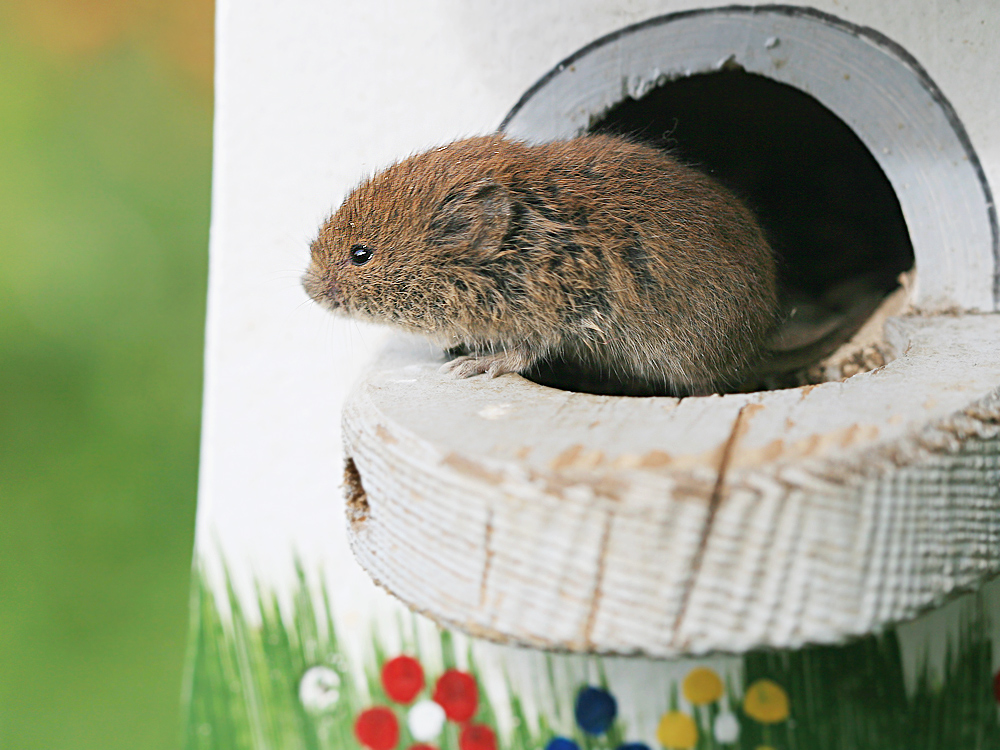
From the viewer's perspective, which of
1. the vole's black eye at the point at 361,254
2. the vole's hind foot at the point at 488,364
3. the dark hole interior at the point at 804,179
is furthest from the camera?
the dark hole interior at the point at 804,179

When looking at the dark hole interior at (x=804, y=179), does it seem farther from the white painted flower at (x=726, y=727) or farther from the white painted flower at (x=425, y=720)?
the white painted flower at (x=425, y=720)

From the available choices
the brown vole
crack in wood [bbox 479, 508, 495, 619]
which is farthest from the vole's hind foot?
crack in wood [bbox 479, 508, 495, 619]

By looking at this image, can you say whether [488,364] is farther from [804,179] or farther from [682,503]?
[804,179]

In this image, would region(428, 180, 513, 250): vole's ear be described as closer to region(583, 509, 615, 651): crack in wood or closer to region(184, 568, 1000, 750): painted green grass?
region(583, 509, 615, 651): crack in wood

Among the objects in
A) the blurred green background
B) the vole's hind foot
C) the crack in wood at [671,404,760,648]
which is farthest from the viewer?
the blurred green background

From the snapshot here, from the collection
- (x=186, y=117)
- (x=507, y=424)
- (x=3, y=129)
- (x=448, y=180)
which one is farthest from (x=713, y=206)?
(x=3, y=129)

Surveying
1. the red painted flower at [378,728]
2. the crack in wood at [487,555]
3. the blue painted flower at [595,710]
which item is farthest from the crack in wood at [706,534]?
the red painted flower at [378,728]

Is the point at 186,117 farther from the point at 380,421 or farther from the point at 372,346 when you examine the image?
the point at 380,421
